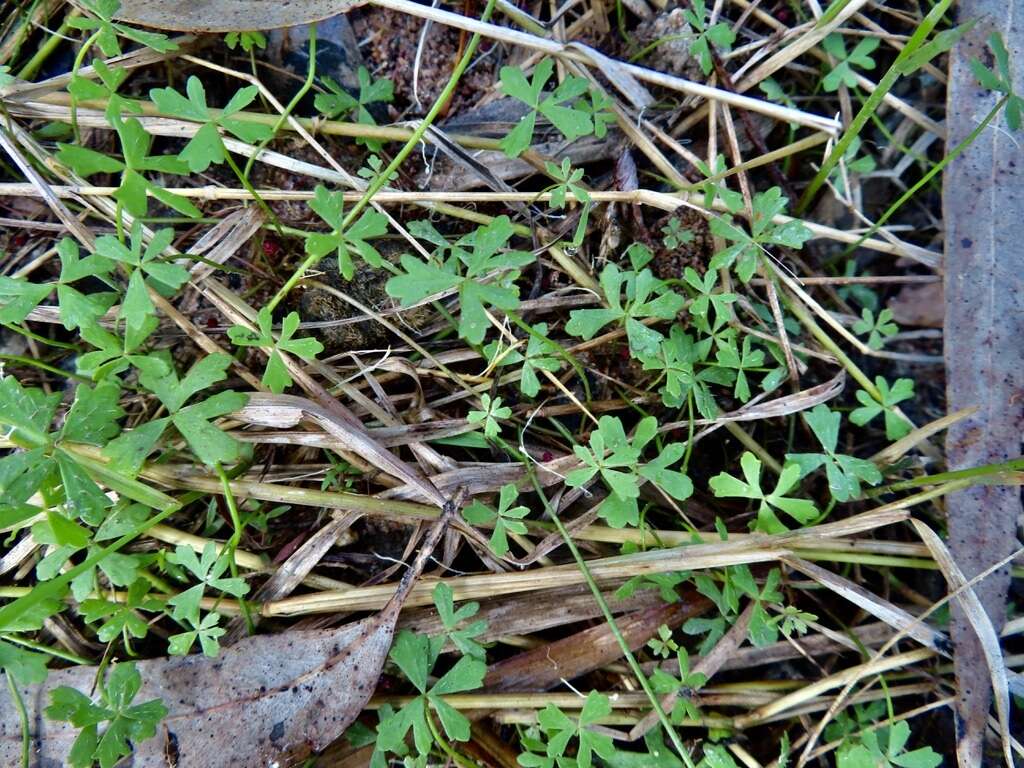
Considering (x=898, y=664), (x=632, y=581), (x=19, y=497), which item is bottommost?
(x=898, y=664)

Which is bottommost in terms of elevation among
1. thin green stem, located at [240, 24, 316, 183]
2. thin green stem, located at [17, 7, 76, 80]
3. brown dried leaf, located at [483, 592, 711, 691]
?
brown dried leaf, located at [483, 592, 711, 691]

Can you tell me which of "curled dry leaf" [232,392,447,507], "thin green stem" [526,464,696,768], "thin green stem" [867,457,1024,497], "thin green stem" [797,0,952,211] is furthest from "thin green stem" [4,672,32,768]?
"thin green stem" [797,0,952,211]

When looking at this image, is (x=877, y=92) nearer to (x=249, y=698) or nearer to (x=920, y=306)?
(x=920, y=306)

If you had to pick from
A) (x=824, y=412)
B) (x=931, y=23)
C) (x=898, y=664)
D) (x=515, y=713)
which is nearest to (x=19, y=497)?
(x=515, y=713)

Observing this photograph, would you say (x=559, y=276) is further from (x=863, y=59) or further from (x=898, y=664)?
(x=898, y=664)

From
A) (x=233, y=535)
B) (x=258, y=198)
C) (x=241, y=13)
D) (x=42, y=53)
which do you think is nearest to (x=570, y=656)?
(x=233, y=535)

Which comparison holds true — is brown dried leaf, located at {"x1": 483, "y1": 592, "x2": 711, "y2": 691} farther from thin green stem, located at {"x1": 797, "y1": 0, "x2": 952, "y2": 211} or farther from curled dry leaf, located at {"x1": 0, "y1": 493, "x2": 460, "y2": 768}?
thin green stem, located at {"x1": 797, "y1": 0, "x2": 952, "y2": 211}

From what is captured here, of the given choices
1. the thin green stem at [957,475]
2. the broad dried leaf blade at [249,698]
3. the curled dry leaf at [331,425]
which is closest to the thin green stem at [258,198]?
the curled dry leaf at [331,425]
